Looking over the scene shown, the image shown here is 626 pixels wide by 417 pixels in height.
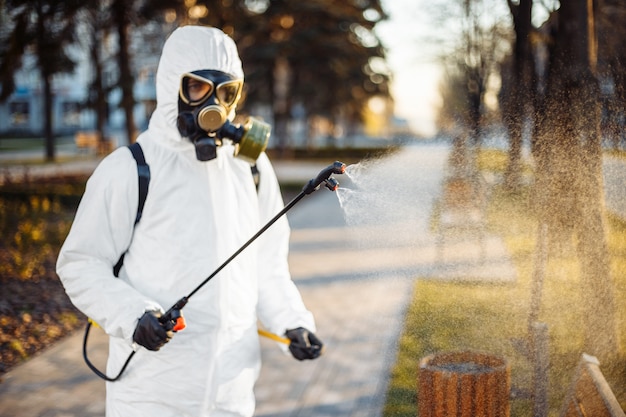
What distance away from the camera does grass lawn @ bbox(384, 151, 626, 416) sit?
2.70 m

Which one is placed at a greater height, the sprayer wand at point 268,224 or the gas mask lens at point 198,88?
the gas mask lens at point 198,88

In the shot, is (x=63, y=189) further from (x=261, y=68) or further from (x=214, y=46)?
(x=261, y=68)

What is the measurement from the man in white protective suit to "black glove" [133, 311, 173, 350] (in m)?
0.10

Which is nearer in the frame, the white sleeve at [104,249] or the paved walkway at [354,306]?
the white sleeve at [104,249]

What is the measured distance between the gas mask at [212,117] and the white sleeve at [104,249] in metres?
0.25

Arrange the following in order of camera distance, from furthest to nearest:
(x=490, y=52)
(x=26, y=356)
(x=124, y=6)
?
1. (x=124, y=6)
2. (x=490, y=52)
3. (x=26, y=356)

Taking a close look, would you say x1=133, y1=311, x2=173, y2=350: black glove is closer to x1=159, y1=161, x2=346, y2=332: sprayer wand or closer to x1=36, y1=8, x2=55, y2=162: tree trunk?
x1=159, y1=161, x2=346, y2=332: sprayer wand

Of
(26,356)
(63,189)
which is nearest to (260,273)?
(26,356)

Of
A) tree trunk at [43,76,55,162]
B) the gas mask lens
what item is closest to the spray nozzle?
the gas mask lens

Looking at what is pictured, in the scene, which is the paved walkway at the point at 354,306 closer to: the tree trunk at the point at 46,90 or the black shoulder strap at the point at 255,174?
the black shoulder strap at the point at 255,174

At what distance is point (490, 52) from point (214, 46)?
27.4 ft

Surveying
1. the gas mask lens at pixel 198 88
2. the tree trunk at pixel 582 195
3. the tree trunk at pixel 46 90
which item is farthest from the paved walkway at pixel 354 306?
the tree trunk at pixel 46 90

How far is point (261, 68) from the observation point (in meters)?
29.8

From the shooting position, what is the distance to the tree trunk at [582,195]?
3.01 meters
